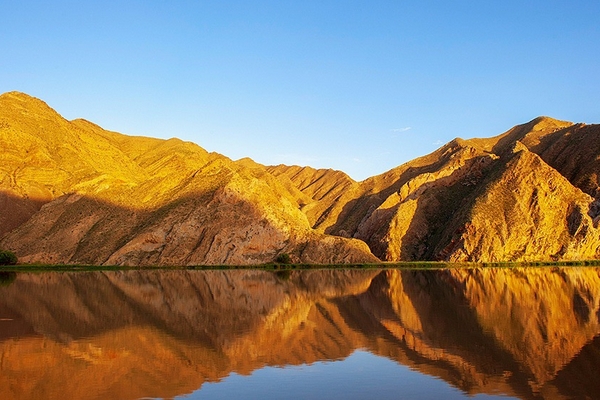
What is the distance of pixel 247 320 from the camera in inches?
1283

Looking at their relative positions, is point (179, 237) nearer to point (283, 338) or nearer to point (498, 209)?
point (498, 209)

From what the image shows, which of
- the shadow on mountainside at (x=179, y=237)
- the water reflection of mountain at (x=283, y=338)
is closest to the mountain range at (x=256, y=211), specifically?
the shadow on mountainside at (x=179, y=237)

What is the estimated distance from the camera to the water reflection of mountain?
19.2 metres

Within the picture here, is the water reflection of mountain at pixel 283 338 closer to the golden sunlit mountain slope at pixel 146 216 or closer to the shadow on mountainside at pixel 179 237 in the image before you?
the shadow on mountainside at pixel 179 237

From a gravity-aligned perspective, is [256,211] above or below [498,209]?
above

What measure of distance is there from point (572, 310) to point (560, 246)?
84.0m

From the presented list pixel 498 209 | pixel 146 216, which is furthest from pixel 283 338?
pixel 498 209

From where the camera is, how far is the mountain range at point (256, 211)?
105875 millimetres

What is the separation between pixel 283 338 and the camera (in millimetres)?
26828

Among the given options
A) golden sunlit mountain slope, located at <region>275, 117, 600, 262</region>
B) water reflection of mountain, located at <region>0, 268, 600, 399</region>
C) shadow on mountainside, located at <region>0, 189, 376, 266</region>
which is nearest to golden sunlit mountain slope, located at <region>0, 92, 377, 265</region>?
shadow on mountainside, located at <region>0, 189, 376, 266</region>

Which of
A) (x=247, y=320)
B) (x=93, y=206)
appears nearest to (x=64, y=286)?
(x=247, y=320)

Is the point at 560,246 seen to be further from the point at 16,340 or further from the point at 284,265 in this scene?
the point at 16,340

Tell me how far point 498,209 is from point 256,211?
4657 centimetres

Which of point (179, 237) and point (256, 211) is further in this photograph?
point (256, 211)
